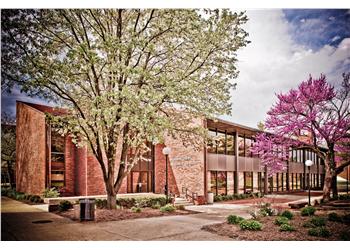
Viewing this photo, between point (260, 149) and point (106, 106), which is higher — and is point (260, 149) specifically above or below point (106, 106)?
below

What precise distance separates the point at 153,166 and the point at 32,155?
306 inches

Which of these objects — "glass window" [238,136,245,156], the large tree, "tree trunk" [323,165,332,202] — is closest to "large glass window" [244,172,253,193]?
"glass window" [238,136,245,156]

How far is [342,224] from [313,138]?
15.7 feet

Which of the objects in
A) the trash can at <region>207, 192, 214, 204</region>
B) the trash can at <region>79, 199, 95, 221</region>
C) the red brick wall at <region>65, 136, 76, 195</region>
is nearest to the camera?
the trash can at <region>79, 199, 95, 221</region>

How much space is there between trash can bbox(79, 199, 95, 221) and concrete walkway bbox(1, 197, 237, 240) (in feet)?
1.23

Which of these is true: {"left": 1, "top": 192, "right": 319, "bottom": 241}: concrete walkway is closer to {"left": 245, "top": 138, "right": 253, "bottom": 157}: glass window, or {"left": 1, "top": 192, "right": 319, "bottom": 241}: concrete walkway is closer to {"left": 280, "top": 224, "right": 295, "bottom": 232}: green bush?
{"left": 280, "top": 224, "right": 295, "bottom": 232}: green bush

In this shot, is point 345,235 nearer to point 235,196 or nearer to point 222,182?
point 235,196

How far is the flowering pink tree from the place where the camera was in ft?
37.5

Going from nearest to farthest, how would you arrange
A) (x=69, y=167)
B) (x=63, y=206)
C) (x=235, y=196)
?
(x=63, y=206)
(x=69, y=167)
(x=235, y=196)

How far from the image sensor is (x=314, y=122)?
13.0 meters

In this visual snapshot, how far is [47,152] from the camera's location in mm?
17203

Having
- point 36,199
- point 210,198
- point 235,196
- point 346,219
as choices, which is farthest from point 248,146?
point 36,199
